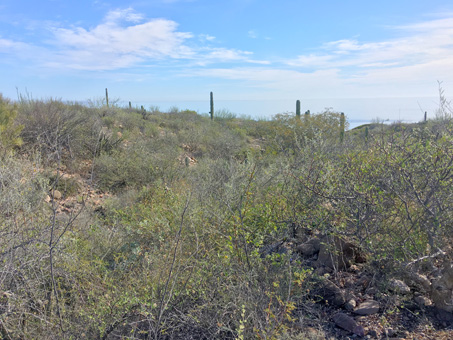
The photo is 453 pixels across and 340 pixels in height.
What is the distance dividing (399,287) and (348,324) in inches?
25.0

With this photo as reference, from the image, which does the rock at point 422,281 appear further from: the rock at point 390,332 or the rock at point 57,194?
the rock at point 57,194

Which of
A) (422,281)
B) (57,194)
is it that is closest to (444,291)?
(422,281)

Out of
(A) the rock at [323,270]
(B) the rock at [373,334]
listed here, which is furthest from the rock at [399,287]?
(A) the rock at [323,270]

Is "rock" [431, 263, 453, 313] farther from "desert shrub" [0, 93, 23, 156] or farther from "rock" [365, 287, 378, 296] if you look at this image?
"desert shrub" [0, 93, 23, 156]

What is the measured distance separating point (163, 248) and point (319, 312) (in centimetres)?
186

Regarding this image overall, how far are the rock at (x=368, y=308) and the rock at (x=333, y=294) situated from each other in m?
0.16

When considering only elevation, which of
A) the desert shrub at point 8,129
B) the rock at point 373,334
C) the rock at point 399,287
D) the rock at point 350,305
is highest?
the desert shrub at point 8,129

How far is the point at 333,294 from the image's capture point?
3.38 meters

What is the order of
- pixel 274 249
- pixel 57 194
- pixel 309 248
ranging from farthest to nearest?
pixel 57 194, pixel 309 248, pixel 274 249

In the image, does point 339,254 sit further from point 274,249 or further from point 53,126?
point 53,126

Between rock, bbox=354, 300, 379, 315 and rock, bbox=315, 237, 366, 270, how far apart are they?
590 millimetres

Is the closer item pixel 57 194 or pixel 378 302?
pixel 378 302

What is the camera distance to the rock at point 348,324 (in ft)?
9.57

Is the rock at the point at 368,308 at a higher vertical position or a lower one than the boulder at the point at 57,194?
lower
